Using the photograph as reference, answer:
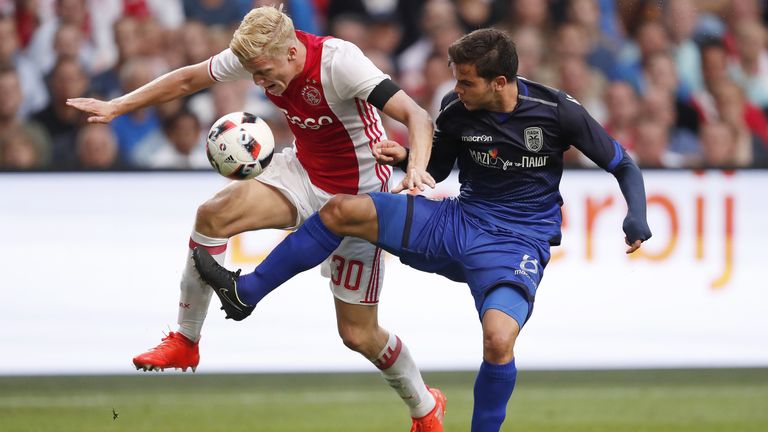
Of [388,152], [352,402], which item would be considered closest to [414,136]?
[388,152]

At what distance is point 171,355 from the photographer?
6027mm

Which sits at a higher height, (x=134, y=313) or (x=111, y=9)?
(x=111, y=9)

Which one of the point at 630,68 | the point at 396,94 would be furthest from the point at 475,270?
the point at 630,68

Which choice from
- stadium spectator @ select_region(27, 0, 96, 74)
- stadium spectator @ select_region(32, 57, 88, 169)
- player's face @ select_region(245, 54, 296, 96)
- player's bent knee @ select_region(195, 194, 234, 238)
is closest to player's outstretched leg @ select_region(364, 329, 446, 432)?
player's bent knee @ select_region(195, 194, 234, 238)

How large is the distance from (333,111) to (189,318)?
49.1 inches

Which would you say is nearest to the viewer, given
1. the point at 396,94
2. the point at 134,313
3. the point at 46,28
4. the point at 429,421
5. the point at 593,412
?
the point at 396,94

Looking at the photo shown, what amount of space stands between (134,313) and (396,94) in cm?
355

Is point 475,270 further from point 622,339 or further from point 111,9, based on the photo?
point 111,9

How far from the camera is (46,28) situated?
368 inches

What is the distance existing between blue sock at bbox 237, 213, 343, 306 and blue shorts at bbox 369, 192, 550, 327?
266 mm

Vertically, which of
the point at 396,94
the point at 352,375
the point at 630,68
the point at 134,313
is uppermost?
the point at 396,94

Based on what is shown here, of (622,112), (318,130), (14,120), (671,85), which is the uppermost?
(318,130)

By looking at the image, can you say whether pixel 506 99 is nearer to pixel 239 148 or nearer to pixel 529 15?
pixel 239 148

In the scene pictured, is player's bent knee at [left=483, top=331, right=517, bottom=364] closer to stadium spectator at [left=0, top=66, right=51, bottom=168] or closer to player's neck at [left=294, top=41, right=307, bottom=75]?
player's neck at [left=294, top=41, right=307, bottom=75]
